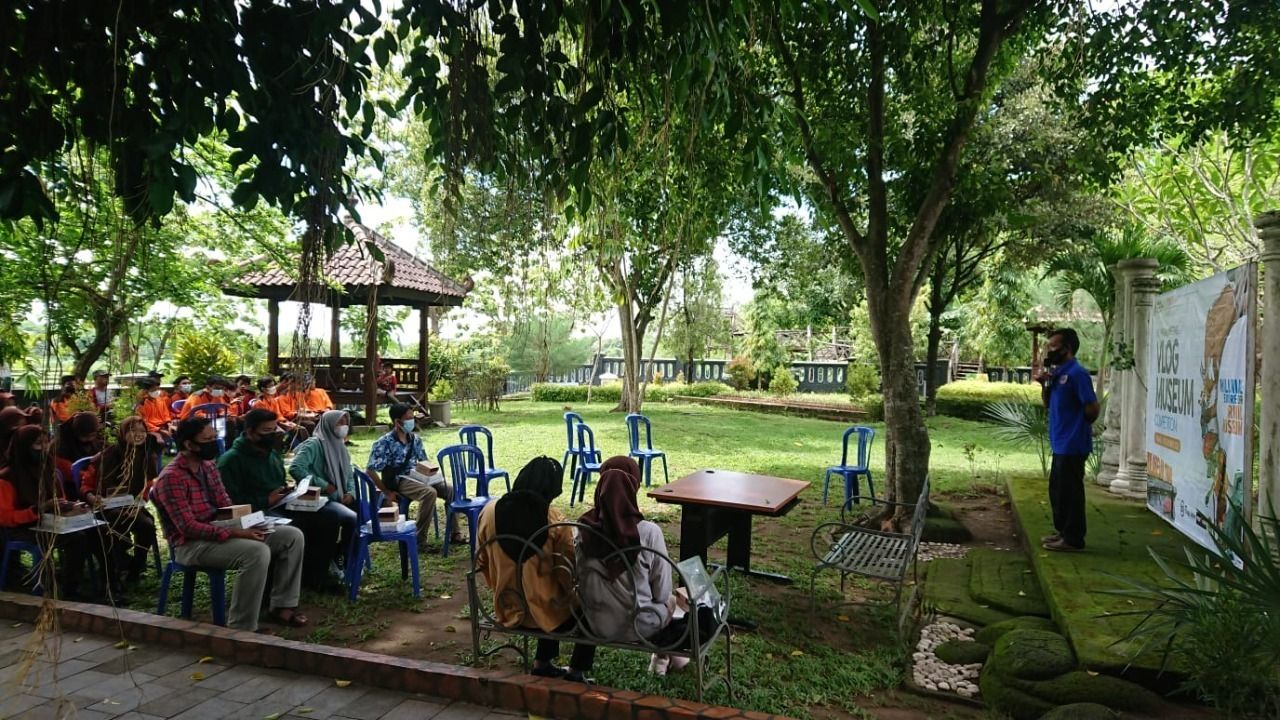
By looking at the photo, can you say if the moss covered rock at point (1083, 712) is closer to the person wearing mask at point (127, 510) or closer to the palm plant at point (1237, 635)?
the palm plant at point (1237, 635)

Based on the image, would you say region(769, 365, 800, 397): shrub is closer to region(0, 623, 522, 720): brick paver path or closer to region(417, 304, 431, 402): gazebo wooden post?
region(417, 304, 431, 402): gazebo wooden post

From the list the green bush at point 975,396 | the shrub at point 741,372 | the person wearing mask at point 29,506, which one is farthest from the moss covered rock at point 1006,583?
the shrub at point 741,372

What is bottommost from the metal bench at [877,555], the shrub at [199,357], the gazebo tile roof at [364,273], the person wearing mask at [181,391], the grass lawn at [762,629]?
the grass lawn at [762,629]

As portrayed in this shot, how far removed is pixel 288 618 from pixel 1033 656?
13.6ft

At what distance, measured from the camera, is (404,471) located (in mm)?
6387

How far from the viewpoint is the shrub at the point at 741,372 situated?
25.6 m

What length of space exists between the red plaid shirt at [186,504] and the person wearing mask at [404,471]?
190 centimetres

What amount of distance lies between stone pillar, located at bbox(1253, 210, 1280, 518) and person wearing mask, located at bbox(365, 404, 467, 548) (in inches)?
219

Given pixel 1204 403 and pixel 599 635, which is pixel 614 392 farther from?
pixel 599 635

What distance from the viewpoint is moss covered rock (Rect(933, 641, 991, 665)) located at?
4.16 metres

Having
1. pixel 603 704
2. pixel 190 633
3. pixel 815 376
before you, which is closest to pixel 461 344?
pixel 815 376

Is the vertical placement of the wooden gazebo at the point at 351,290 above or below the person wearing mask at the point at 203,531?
above

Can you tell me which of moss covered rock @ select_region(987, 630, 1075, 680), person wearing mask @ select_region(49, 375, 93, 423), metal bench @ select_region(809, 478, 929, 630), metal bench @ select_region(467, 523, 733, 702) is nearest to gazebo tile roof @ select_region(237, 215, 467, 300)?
person wearing mask @ select_region(49, 375, 93, 423)

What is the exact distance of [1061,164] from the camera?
32.9ft
